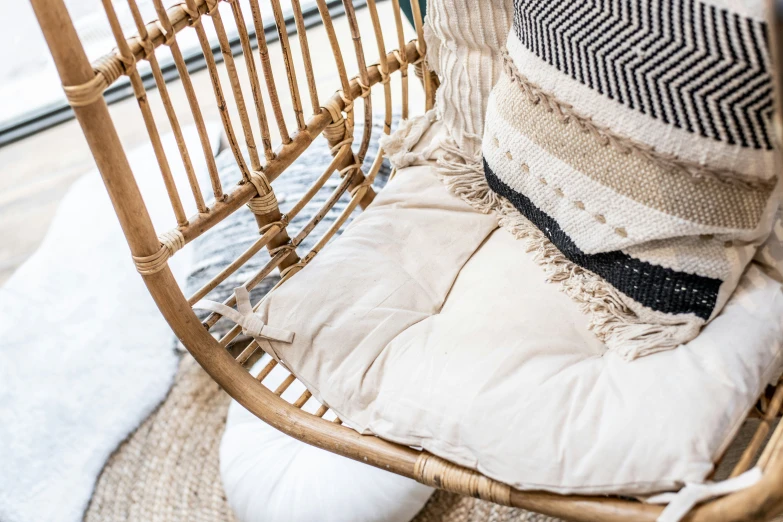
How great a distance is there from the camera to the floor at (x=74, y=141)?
5.57 ft

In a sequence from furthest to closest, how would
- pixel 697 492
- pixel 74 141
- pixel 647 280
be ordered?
pixel 74 141 → pixel 647 280 → pixel 697 492

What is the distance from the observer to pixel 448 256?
2.58ft

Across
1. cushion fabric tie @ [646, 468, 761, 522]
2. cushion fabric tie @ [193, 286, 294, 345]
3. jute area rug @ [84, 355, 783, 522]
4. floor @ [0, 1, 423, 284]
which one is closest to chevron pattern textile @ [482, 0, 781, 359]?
cushion fabric tie @ [646, 468, 761, 522]

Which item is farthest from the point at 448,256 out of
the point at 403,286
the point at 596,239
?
the point at 596,239

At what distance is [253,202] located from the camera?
0.79m

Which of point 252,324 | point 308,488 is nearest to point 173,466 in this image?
point 308,488

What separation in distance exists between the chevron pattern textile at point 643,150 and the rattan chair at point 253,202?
132mm

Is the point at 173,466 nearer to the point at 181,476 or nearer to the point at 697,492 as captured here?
the point at 181,476

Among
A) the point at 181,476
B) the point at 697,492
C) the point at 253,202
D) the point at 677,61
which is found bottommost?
the point at 181,476

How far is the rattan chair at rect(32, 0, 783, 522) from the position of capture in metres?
0.56

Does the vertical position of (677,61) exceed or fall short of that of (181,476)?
it exceeds it

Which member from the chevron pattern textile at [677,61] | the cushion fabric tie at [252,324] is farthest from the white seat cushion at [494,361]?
the chevron pattern textile at [677,61]

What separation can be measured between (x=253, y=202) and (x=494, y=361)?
0.33 meters

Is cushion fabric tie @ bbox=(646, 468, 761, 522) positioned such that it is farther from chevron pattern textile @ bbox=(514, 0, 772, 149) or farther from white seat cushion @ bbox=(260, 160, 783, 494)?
chevron pattern textile @ bbox=(514, 0, 772, 149)
